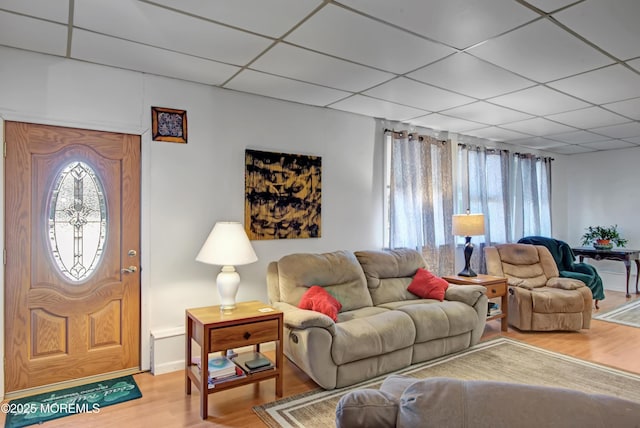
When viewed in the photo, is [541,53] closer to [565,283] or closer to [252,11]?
[252,11]

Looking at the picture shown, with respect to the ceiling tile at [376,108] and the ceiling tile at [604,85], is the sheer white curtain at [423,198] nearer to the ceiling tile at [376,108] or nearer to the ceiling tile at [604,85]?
the ceiling tile at [376,108]

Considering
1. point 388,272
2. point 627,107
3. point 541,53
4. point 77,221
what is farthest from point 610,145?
point 77,221

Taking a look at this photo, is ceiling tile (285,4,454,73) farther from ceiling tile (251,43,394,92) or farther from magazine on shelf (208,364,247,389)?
magazine on shelf (208,364,247,389)

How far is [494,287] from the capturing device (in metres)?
4.31

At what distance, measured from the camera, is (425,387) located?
871mm

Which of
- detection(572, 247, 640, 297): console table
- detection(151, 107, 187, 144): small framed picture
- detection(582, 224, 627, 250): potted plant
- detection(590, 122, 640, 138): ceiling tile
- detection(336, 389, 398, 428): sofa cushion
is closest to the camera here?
detection(336, 389, 398, 428): sofa cushion

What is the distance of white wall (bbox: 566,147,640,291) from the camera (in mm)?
6484

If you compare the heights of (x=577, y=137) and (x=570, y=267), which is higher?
(x=577, y=137)

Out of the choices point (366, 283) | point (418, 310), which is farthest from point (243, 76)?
point (418, 310)

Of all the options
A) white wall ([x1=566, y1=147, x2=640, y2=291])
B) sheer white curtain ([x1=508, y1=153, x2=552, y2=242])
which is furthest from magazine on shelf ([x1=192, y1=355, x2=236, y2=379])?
white wall ([x1=566, y1=147, x2=640, y2=291])

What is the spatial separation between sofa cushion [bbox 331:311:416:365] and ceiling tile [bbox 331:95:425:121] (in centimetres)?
206

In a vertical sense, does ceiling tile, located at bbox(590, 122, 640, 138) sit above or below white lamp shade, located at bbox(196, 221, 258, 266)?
above

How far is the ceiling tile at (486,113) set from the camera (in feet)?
13.4

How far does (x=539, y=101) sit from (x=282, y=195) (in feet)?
8.89
